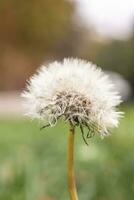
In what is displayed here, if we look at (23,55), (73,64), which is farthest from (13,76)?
(73,64)

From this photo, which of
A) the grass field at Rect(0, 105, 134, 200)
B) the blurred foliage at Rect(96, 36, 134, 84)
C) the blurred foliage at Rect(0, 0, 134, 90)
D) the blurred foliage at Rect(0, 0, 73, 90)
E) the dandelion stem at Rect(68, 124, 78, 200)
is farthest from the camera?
the blurred foliage at Rect(96, 36, 134, 84)

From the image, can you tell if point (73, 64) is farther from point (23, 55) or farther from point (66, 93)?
point (23, 55)

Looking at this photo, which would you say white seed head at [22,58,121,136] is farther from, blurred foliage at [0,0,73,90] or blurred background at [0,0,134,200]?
blurred foliage at [0,0,73,90]

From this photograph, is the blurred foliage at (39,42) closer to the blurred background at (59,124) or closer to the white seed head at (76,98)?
the blurred background at (59,124)

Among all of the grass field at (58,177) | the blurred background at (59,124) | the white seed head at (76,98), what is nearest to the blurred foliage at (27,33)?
the blurred background at (59,124)

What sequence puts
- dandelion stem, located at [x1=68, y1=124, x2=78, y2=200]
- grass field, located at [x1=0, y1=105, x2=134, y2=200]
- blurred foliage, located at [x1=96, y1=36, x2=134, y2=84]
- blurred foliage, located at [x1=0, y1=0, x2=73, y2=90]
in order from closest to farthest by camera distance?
1. dandelion stem, located at [x1=68, y1=124, x2=78, y2=200]
2. grass field, located at [x1=0, y1=105, x2=134, y2=200]
3. blurred foliage, located at [x1=0, y1=0, x2=73, y2=90]
4. blurred foliage, located at [x1=96, y1=36, x2=134, y2=84]

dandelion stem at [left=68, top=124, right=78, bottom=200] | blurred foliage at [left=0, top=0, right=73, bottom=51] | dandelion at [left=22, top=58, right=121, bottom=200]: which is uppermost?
blurred foliage at [left=0, top=0, right=73, bottom=51]

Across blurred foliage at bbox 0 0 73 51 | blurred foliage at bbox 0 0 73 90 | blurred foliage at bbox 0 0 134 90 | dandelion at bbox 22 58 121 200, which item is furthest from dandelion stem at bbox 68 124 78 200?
blurred foliage at bbox 0 0 73 51

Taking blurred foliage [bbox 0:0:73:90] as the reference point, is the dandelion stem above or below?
below
